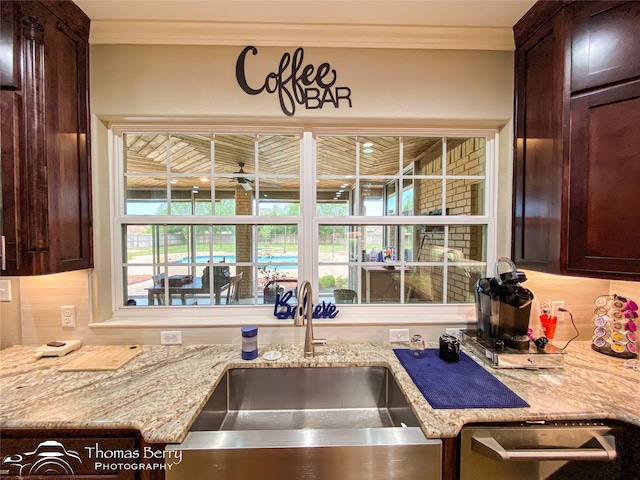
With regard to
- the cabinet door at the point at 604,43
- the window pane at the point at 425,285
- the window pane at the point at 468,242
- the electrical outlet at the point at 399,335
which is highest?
the cabinet door at the point at 604,43

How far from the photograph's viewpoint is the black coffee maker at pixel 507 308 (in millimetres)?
1282

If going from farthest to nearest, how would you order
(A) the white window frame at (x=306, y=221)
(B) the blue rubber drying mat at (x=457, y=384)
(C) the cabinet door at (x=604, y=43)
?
1. (A) the white window frame at (x=306, y=221)
2. (C) the cabinet door at (x=604, y=43)
3. (B) the blue rubber drying mat at (x=457, y=384)

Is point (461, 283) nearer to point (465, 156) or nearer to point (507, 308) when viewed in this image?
point (507, 308)

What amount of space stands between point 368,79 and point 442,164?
72 centimetres

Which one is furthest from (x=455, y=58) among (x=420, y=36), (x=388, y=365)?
(x=388, y=365)

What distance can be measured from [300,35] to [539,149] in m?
1.45

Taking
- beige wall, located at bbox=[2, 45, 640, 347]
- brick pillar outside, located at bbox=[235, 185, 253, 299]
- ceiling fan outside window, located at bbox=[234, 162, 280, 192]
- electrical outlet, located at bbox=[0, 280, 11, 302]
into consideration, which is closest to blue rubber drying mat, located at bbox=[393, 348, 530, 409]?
beige wall, located at bbox=[2, 45, 640, 347]

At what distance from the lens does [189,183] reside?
1.65 meters

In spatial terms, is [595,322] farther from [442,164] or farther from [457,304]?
[442,164]

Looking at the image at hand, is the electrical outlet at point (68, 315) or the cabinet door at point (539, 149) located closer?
the cabinet door at point (539, 149)

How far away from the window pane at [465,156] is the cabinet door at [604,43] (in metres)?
0.53

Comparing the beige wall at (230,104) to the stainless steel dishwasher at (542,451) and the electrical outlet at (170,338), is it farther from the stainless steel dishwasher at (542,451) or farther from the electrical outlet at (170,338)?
the stainless steel dishwasher at (542,451)

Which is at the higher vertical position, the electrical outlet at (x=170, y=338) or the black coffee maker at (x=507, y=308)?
the black coffee maker at (x=507, y=308)

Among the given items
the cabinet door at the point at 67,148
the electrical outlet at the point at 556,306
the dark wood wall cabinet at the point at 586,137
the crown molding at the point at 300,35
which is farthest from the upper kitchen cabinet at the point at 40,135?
the electrical outlet at the point at 556,306
